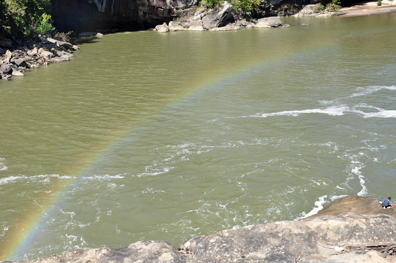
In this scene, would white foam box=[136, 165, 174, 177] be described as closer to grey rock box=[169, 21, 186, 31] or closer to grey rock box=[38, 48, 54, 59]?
grey rock box=[38, 48, 54, 59]

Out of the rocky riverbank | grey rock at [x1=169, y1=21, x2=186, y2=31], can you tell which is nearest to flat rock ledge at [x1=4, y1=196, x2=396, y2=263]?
the rocky riverbank

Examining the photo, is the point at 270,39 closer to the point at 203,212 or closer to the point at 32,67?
the point at 32,67

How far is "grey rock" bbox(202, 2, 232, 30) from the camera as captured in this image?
63.8 m

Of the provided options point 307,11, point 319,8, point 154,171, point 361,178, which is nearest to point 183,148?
point 154,171

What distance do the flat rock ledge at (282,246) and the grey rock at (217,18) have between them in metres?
60.5

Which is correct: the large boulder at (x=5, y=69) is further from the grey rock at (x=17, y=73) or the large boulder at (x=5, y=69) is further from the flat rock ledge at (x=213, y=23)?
the flat rock ledge at (x=213, y=23)

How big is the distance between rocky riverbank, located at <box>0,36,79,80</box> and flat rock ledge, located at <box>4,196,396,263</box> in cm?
2928

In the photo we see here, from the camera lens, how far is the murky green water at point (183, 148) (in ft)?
38.1

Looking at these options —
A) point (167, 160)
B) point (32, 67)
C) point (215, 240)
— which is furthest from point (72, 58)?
point (215, 240)

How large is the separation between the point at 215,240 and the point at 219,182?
270 inches

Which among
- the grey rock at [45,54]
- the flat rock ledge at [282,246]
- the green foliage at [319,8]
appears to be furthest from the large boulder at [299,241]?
the green foliage at [319,8]

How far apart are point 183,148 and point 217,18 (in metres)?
51.6

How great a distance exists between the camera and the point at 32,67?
3553cm

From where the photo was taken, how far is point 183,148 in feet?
53.7
